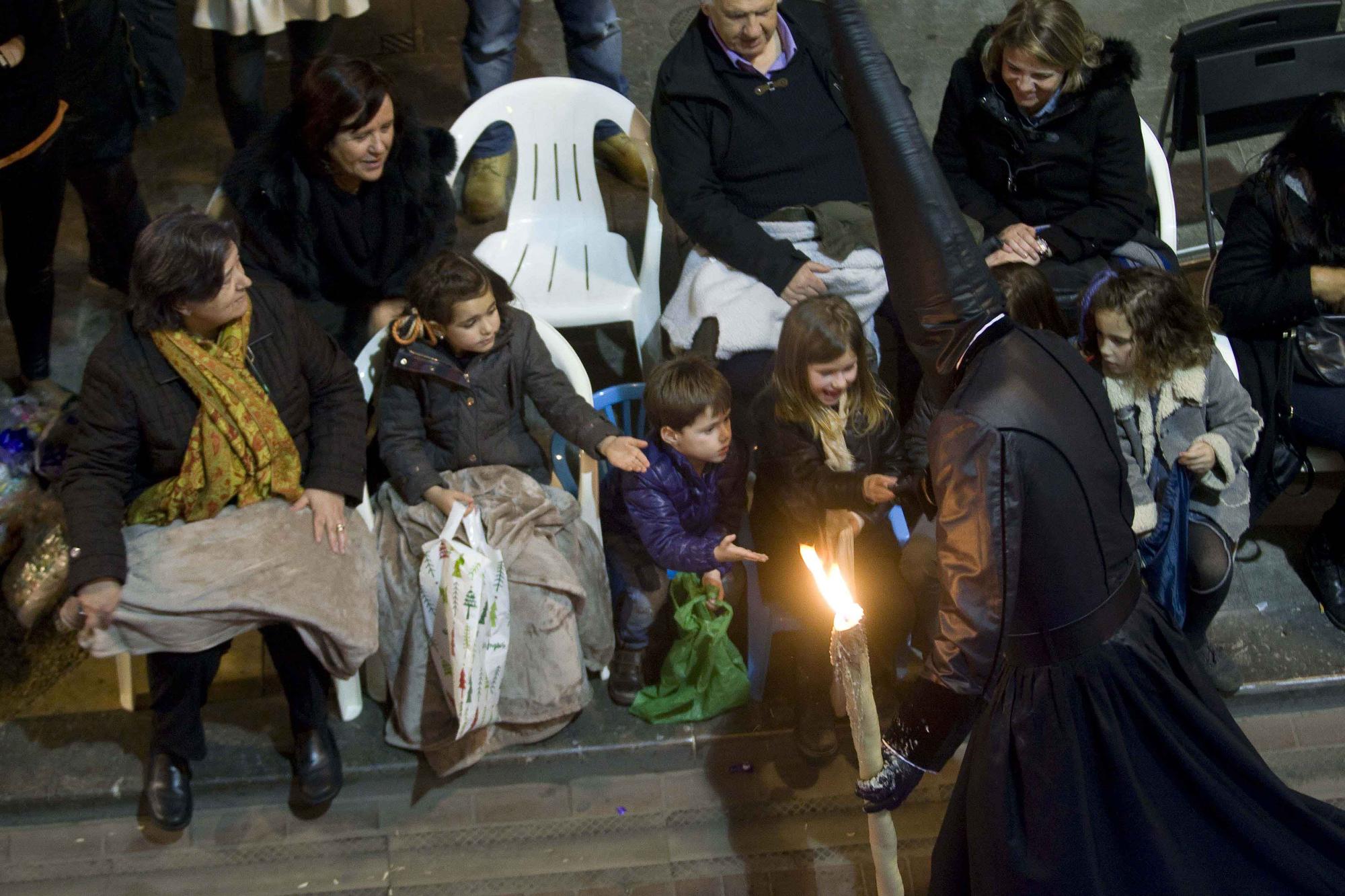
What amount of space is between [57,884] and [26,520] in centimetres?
102

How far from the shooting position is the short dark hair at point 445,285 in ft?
11.9

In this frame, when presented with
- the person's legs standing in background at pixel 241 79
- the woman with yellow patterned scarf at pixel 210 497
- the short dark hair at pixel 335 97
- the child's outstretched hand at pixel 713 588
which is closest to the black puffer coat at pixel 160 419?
the woman with yellow patterned scarf at pixel 210 497

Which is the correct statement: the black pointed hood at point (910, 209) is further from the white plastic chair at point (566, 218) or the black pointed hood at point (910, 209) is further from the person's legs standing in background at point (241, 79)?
the person's legs standing in background at point (241, 79)

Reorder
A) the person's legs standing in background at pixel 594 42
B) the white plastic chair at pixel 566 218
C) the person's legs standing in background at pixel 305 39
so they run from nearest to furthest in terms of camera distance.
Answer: the white plastic chair at pixel 566 218 → the person's legs standing in background at pixel 305 39 → the person's legs standing in background at pixel 594 42

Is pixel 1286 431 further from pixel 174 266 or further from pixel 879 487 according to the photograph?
pixel 174 266

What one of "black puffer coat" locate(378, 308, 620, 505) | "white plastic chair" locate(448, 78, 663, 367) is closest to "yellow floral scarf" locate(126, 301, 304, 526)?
"black puffer coat" locate(378, 308, 620, 505)

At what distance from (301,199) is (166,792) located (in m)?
1.69

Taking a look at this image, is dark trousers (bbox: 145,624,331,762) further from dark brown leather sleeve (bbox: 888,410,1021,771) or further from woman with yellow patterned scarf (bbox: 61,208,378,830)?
dark brown leather sleeve (bbox: 888,410,1021,771)

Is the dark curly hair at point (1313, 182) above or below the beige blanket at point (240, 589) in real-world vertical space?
above

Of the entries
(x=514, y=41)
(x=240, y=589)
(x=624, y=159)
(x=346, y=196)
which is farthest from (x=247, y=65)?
(x=240, y=589)

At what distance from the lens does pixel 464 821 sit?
3840mm

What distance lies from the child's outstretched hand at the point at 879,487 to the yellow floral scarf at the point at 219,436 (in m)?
1.53

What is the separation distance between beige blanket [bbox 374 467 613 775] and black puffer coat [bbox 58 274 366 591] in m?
0.23

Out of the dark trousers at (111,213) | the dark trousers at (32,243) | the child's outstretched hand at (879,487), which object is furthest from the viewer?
the dark trousers at (111,213)
